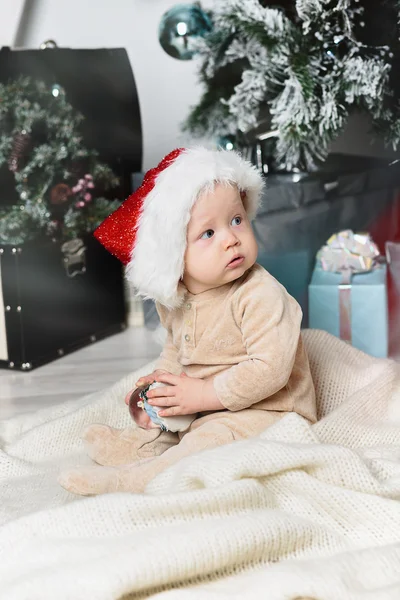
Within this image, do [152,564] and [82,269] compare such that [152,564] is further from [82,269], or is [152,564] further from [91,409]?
[82,269]

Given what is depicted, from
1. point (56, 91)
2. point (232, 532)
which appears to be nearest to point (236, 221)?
point (232, 532)

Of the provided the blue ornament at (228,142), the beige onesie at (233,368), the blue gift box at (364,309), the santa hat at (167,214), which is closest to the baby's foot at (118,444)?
the beige onesie at (233,368)

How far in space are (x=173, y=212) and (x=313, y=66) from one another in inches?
50.1

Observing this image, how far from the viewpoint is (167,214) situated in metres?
1.20

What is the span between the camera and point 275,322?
3.95ft

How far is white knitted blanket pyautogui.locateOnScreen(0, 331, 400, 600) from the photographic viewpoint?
0.89m

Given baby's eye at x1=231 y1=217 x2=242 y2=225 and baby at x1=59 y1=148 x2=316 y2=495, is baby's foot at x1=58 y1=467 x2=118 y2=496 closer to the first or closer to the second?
baby at x1=59 y1=148 x2=316 y2=495

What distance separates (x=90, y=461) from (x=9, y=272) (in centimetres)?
97

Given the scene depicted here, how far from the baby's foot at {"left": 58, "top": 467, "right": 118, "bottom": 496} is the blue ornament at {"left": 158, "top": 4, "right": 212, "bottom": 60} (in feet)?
5.35

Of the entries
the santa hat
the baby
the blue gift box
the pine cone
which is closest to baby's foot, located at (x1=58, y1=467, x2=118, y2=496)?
the baby

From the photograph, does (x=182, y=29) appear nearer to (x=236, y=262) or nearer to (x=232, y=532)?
(x=236, y=262)

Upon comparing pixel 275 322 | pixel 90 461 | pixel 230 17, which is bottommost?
pixel 90 461

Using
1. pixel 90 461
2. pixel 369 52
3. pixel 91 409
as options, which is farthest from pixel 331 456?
pixel 369 52

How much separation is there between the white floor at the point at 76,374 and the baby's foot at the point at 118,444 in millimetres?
497
